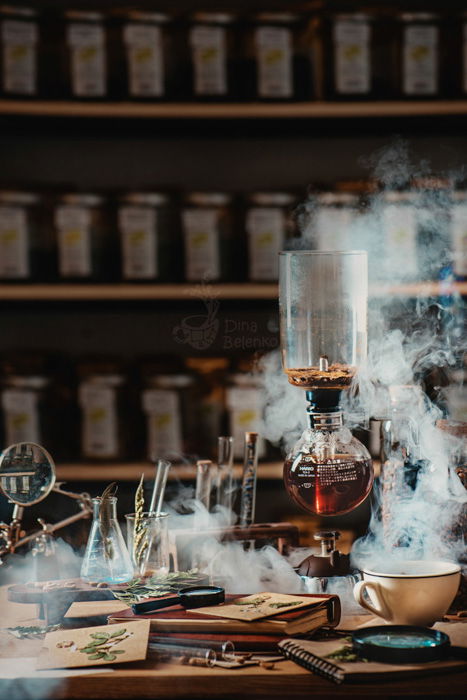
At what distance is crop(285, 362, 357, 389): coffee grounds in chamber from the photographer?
4.04ft

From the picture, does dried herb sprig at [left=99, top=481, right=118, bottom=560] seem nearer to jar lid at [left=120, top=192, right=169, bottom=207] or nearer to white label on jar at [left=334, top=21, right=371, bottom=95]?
jar lid at [left=120, top=192, right=169, bottom=207]

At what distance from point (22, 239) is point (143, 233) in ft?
0.91

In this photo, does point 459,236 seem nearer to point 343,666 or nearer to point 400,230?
point 400,230

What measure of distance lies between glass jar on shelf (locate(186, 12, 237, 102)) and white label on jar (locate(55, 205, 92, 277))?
40 cm

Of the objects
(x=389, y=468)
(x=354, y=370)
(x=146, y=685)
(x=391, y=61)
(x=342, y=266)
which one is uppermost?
(x=391, y=61)

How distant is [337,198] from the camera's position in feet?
6.87

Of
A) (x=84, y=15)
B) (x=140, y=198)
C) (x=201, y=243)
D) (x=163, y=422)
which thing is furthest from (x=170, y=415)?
(x=84, y=15)

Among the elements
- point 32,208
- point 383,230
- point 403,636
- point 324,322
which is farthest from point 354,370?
point 32,208

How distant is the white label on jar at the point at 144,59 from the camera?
2.07m

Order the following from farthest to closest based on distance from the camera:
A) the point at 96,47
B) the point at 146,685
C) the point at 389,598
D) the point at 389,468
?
1. the point at 96,47
2. the point at 389,468
3. the point at 389,598
4. the point at 146,685

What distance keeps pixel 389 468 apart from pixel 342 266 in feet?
0.96

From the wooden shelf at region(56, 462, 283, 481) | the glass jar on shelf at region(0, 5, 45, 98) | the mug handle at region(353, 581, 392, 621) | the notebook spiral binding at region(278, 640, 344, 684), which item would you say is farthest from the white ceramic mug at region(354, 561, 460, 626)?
the glass jar on shelf at region(0, 5, 45, 98)

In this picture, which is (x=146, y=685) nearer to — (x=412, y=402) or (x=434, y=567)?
(x=434, y=567)

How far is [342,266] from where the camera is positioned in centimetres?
128
